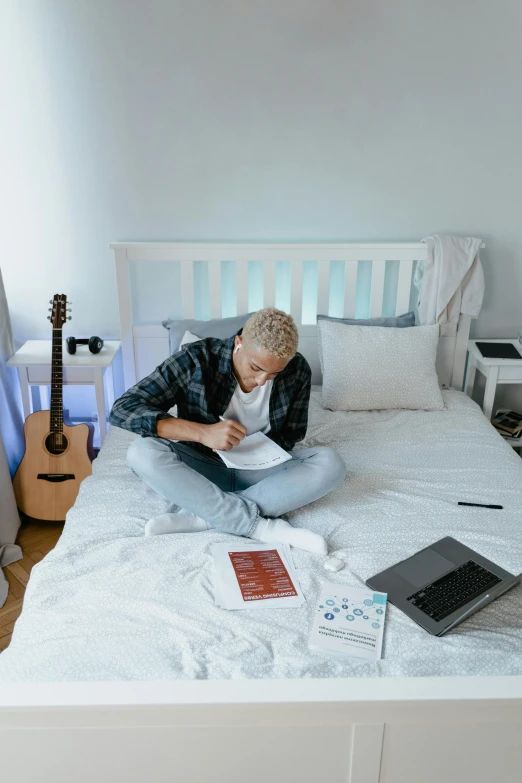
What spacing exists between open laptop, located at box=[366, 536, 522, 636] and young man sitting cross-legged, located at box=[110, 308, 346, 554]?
227mm

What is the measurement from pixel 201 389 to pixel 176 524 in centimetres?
40

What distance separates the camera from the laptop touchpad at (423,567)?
161 cm

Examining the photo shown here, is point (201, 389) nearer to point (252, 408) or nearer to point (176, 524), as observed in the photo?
point (252, 408)

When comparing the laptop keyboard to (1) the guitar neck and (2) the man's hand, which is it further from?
(1) the guitar neck

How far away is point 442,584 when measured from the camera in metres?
1.59

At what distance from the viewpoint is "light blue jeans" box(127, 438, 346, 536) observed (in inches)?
72.2

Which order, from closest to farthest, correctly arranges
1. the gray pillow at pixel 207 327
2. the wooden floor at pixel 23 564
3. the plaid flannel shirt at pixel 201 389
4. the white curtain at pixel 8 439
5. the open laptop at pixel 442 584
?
the open laptop at pixel 442 584
the plaid flannel shirt at pixel 201 389
the wooden floor at pixel 23 564
the white curtain at pixel 8 439
the gray pillow at pixel 207 327

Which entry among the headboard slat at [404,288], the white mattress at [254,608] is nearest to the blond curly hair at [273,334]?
the white mattress at [254,608]

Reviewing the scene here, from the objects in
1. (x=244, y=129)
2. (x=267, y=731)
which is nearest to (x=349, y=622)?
(x=267, y=731)

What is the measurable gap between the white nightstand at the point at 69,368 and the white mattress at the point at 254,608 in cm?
36

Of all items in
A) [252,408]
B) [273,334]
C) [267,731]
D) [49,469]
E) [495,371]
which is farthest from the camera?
[495,371]

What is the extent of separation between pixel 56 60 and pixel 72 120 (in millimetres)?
218

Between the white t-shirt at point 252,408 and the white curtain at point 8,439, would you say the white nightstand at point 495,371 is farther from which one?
the white curtain at point 8,439

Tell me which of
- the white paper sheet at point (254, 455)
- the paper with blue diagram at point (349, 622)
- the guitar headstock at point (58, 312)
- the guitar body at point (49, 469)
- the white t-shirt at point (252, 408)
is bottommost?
the guitar body at point (49, 469)
